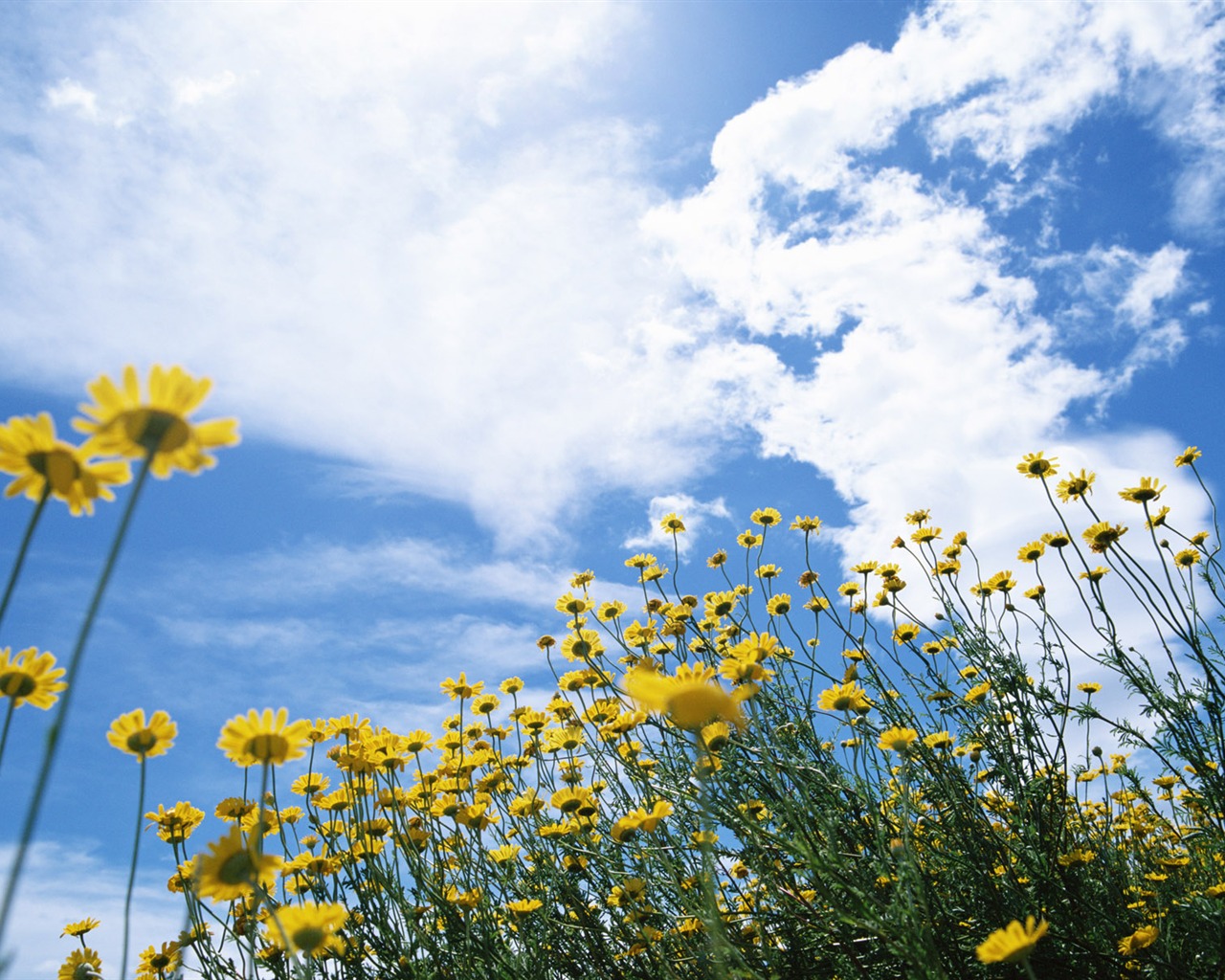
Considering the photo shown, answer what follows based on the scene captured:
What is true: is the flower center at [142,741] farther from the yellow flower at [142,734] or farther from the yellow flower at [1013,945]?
the yellow flower at [1013,945]

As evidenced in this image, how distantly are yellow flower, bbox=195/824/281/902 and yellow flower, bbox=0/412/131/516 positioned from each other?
2.45 ft

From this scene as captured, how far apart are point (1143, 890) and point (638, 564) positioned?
3.15 m

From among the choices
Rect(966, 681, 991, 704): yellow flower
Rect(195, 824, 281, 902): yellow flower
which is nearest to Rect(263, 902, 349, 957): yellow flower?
Rect(195, 824, 281, 902): yellow flower

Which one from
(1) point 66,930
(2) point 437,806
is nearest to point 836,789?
(2) point 437,806

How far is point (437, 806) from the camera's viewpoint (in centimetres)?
389

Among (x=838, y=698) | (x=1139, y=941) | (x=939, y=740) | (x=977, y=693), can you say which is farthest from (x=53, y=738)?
(x=977, y=693)

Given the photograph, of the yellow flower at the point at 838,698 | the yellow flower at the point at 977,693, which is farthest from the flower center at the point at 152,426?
the yellow flower at the point at 977,693

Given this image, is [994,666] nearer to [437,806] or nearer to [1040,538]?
[1040,538]

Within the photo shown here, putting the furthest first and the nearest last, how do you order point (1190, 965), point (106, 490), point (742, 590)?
1. point (742, 590)
2. point (1190, 965)
3. point (106, 490)

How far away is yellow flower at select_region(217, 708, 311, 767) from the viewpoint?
173cm

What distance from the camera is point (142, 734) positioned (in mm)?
2266

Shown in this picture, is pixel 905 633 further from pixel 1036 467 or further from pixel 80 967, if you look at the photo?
pixel 80 967

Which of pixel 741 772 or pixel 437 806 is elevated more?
pixel 437 806

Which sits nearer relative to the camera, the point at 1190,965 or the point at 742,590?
the point at 1190,965
